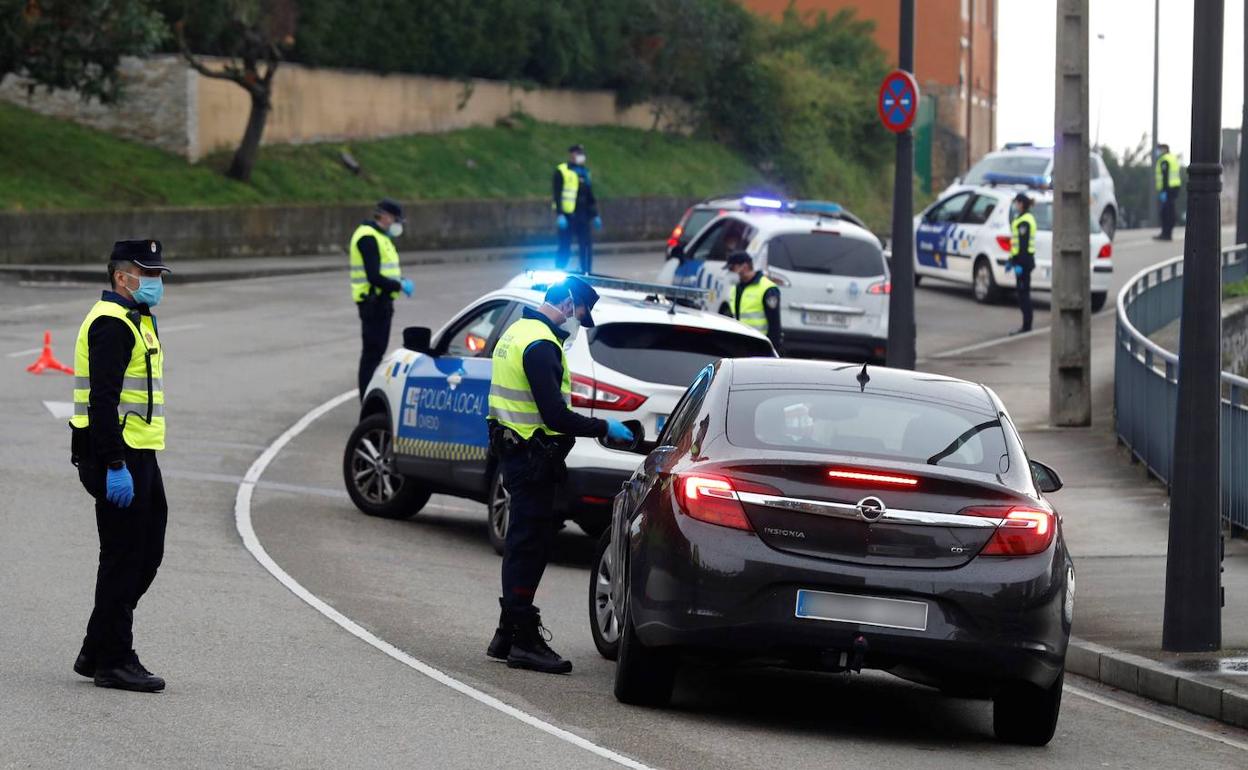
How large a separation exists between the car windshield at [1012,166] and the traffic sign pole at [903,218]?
613 inches

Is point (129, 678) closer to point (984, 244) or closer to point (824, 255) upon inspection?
point (824, 255)

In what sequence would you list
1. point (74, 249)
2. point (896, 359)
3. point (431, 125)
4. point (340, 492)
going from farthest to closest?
point (431, 125), point (74, 249), point (896, 359), point (340, 492)

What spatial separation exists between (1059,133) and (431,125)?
113 feet

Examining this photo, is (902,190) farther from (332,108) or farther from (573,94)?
(573,94)

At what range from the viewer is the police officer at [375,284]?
1912cm

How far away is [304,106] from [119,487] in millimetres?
39976

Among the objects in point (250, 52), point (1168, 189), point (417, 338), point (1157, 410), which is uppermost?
point (250, 52)

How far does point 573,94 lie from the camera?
2368 inches

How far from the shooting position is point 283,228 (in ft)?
134

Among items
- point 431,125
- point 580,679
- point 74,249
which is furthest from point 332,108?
point 580,679

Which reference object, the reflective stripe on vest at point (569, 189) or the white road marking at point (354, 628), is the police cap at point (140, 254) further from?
the reflective stripe on vest at point (569, 189)

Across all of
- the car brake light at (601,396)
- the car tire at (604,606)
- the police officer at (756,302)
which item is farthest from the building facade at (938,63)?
the car tire at (604,606)

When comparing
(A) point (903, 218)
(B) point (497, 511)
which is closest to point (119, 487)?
(B) point (497, 511)

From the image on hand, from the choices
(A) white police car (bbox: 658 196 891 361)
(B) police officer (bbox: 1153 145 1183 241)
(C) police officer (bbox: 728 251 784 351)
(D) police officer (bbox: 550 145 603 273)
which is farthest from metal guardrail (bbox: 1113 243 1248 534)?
(B) police officer (bbox: 1153 145 1183 241)
